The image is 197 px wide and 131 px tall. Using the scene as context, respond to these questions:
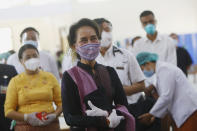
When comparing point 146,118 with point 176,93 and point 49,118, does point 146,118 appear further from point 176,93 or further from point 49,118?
point 49,118

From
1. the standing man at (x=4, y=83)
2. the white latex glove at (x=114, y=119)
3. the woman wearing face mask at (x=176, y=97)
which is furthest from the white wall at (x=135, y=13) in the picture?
the white latex glove at (x=114, y=119)

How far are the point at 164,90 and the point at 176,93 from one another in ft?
0.38

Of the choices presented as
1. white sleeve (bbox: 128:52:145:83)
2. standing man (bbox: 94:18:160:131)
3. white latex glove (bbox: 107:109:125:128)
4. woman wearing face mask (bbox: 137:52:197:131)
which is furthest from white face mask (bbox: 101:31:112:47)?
white latex glove (bbox: 107:109:125:128)

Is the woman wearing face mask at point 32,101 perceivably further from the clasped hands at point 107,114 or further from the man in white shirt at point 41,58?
the clasped hands at point 107,114

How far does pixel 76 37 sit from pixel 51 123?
1.02 meters

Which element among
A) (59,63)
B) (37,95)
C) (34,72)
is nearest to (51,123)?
(37,95)

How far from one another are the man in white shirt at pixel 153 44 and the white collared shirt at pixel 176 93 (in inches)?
34.3

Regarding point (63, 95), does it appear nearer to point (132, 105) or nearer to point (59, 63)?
point (132, 105)

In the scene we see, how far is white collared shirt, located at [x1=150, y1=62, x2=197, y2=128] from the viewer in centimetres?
240

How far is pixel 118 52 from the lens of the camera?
229 centimetres

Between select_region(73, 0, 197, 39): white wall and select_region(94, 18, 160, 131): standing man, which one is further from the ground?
select_region(73, 0, 197, 39): white wall

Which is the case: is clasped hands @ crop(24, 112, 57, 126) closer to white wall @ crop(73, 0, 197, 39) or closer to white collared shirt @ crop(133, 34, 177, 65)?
white collared shirt @ crop(133, 34, 177, 65)

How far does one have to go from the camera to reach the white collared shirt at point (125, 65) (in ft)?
7.27

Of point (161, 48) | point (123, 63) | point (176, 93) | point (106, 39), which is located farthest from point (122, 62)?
point (161, 48)
